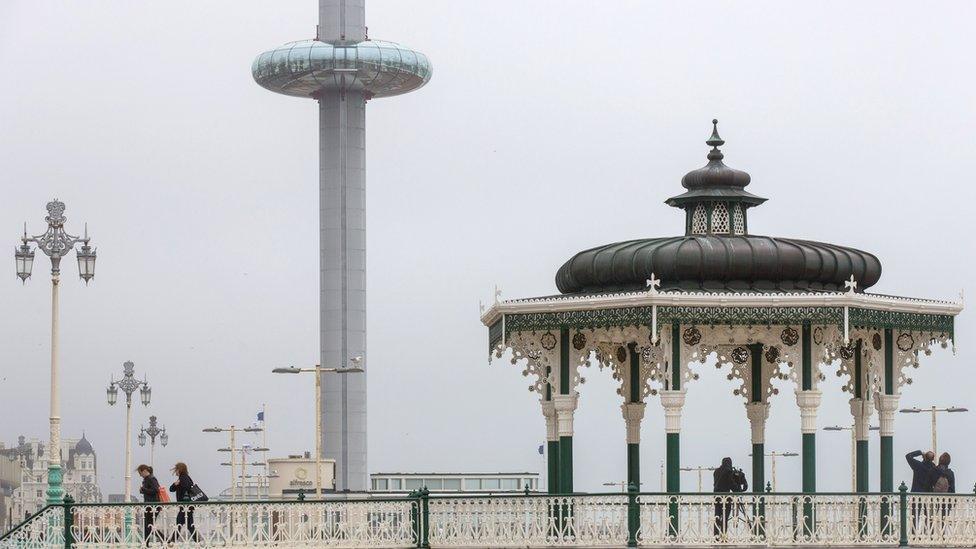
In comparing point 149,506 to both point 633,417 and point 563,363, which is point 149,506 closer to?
point 563,363

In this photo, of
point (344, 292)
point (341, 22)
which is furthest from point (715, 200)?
point (344, 292)

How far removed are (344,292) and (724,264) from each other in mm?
109610

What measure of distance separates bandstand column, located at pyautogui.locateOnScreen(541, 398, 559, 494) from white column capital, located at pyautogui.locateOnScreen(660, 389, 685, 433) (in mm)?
2883

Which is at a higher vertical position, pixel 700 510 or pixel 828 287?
pixel 828 287

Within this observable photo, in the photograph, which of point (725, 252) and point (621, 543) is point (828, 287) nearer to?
point (725, 252)

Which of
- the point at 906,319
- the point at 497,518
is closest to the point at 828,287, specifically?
the point at 906,319

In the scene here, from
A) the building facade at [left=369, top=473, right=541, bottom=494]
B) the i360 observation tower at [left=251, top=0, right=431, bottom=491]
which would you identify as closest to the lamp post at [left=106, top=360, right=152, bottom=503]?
the building facade at [left=369, top=473, right=541, bottom=494]

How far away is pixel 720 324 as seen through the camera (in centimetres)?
3253

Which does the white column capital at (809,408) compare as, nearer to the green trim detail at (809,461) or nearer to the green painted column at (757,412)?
the green trim detail at (809,461)

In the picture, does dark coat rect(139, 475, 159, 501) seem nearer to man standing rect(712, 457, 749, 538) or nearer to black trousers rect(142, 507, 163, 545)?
black trousers rect(142, 507, 163, 545)

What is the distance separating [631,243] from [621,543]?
16.2ft

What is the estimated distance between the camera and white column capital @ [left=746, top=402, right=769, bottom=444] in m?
35.8

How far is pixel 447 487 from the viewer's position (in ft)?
245

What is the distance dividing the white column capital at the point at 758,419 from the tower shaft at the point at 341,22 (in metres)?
104
